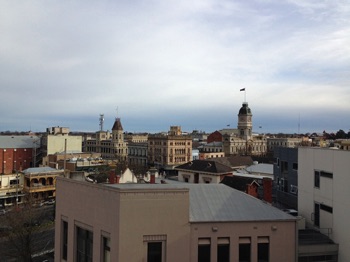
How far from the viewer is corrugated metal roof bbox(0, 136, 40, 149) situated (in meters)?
125

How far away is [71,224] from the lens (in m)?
26.4

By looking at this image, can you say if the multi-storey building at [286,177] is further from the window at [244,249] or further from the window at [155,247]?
the window at [155,247]

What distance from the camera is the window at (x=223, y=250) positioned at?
23797mm

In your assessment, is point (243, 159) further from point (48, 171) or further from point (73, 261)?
point (73, 261)

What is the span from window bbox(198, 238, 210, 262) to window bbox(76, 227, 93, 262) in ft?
23.1

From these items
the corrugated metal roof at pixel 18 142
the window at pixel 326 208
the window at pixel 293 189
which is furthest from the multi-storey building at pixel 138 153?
the window at pixel 326 208

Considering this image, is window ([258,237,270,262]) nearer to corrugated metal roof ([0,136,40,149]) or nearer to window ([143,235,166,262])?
window ([143,235,166,262])

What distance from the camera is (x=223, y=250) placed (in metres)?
23.9

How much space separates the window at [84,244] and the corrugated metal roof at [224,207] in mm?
3791

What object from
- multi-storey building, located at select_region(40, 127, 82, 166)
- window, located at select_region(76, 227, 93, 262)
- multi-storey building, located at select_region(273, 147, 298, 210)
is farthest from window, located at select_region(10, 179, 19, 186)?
window, located at select_region(76, 227, 93, 262)

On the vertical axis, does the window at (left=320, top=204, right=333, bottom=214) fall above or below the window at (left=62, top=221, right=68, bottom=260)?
above

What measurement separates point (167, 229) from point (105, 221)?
3778 millimetres

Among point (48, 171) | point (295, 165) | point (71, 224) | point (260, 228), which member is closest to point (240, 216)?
point (260, 228)

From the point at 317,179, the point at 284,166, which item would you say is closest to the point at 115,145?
the point at 284,166
